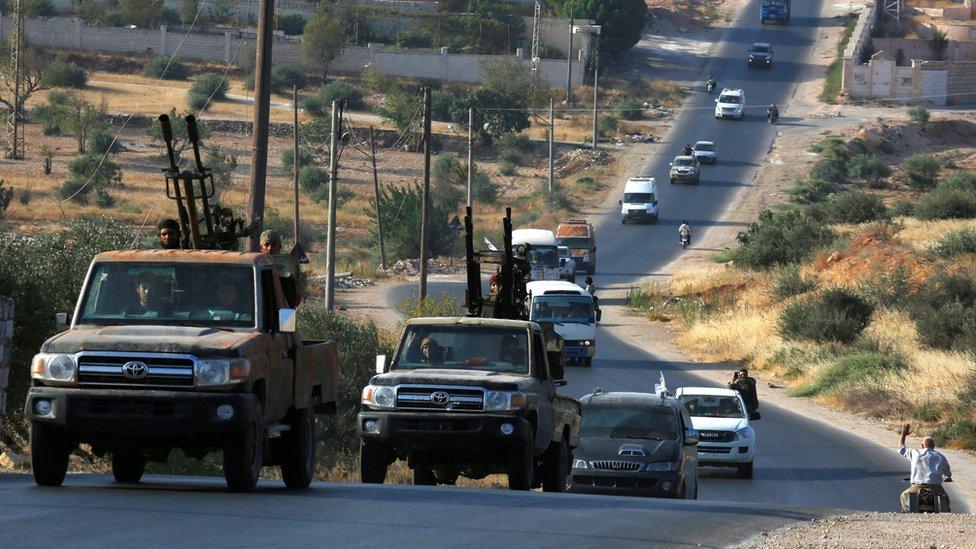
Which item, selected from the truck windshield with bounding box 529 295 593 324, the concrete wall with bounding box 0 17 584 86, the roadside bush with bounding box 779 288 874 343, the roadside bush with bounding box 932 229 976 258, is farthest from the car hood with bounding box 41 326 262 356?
the concrete wall with bounding box 0 17 584 86

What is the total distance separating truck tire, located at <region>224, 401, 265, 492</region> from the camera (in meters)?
13.1

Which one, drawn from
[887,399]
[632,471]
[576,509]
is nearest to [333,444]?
[632,471]

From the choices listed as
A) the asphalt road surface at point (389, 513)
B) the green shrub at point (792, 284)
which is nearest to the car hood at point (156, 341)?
the asphalt road surface at point (389, 513)

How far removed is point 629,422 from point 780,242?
149ft

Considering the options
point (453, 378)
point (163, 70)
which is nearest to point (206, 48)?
point (163, 70)

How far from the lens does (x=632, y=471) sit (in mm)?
21938

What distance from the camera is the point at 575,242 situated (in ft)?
218

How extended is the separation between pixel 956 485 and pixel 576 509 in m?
16.9

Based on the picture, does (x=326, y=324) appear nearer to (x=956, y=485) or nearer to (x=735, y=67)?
(x=956, y=485)

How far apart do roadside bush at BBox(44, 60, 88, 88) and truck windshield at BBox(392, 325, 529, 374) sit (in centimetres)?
9238

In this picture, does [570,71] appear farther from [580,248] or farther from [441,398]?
[441,398]

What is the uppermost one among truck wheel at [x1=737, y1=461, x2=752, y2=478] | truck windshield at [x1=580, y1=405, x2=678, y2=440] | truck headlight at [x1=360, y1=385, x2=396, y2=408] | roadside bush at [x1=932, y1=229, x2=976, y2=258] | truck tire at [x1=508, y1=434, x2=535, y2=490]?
truck headlight at [x1=360, y1=385, x2=396, y2=408]

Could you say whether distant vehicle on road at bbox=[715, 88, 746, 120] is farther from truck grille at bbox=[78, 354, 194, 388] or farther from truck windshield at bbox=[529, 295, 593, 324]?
truck grille at bbox=[78, 354, 194, 388]

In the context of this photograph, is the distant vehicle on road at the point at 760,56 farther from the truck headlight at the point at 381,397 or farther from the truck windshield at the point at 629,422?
the truck headlight at the point at 381,397
